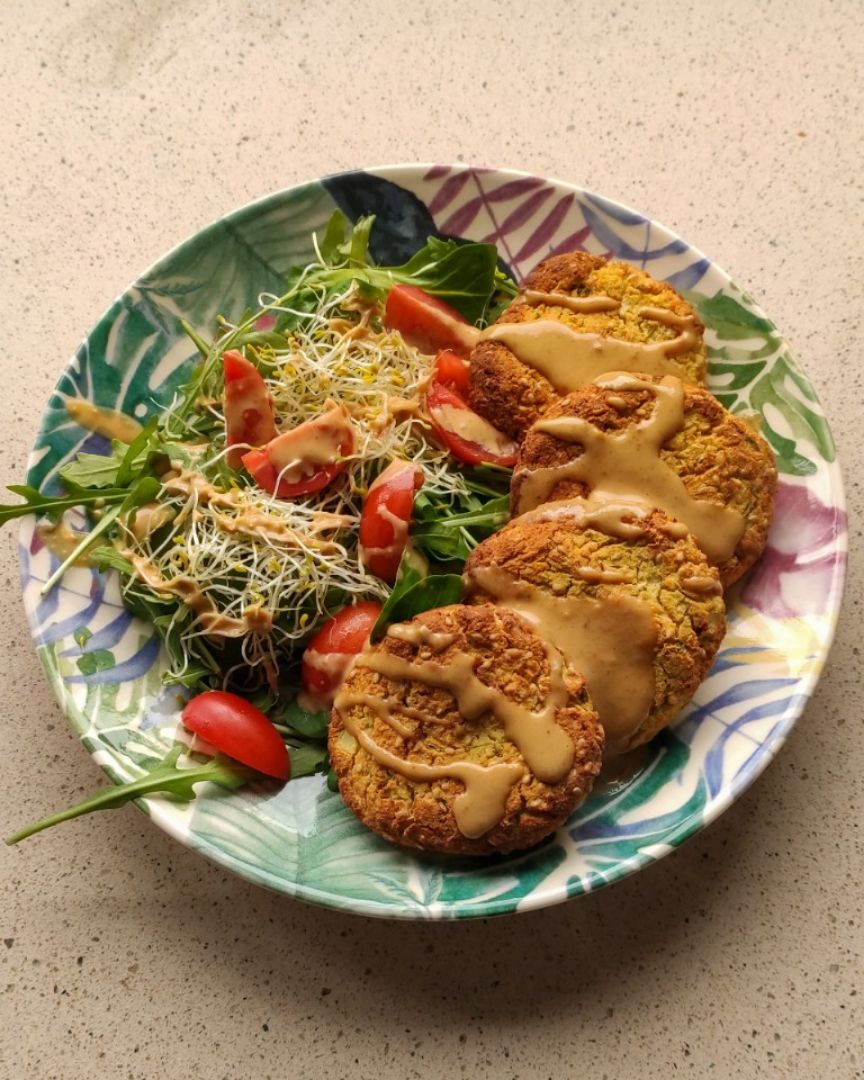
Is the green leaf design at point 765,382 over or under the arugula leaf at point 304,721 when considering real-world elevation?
over

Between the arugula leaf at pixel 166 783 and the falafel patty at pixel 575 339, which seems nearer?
the arugula leaf at pixel 166 783

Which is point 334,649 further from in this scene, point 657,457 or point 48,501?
point 657,457

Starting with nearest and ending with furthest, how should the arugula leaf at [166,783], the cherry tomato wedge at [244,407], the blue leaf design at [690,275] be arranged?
the arugula leaf at [166,783], the cherry tomato wedge at [244,407], the blue leaf design at [690,275]

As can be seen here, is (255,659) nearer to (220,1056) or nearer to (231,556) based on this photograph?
(231,556)

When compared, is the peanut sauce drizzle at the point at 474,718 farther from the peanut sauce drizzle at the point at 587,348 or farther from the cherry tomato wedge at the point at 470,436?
the peanut sauce drizzle at the point at 587,348

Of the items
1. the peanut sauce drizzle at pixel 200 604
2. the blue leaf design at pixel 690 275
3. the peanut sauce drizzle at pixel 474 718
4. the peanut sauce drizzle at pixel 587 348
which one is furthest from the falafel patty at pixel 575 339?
the peanut sauce drizzle at pixel 200 604

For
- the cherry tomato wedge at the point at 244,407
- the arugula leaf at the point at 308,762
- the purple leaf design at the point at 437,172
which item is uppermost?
the purple leaf design at the point at 437,172

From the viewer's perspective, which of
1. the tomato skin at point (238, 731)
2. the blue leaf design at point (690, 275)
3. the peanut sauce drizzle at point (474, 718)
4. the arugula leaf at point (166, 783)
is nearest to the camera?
the peanut sauce drizzle at point (474, 718)
